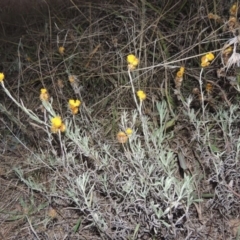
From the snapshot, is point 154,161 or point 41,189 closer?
point 154,161

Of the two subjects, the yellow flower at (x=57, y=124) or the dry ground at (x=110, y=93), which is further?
the dry ground at (x=110, y=93)

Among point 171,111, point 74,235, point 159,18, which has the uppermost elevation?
point 159,18

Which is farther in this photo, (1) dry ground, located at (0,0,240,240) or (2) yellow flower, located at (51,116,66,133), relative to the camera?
(1) dry ground, located at (0,0,240,240)

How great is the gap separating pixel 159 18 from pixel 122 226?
3.68ft

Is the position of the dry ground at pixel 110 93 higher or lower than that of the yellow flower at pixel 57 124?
lower

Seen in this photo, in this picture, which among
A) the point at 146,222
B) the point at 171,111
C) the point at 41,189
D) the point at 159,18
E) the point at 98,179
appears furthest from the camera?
the point at 159,18

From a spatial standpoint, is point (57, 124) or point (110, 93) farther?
point (110, 93)

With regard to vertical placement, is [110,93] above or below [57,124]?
below

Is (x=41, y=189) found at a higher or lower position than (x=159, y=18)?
lower

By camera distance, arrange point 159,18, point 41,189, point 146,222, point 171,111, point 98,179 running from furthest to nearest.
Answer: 1. point 159,18
2. point 171,111
3. point 41,189
4. point 98,179
5. point 146,222

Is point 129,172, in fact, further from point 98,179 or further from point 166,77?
point 166,77

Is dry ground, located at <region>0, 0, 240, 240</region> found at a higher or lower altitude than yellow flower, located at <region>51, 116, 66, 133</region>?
lower

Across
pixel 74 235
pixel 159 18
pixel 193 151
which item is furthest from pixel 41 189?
pixel 159 18

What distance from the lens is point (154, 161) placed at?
1705 millimetres
